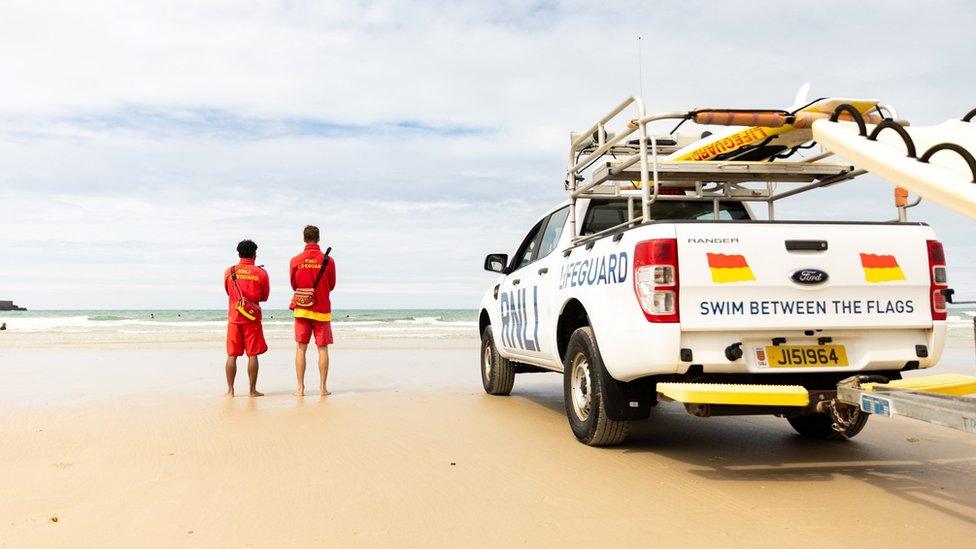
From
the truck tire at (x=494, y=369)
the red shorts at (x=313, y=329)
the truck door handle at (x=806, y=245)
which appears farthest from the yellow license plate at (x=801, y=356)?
the red shorts at (x=313, y=329)

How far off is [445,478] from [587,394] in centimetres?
134

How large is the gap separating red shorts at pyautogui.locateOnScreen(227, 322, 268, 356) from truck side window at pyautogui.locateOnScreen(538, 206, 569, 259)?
3.19 metres

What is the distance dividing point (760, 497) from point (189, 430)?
4450 mm

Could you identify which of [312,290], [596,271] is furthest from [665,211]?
[312,290]

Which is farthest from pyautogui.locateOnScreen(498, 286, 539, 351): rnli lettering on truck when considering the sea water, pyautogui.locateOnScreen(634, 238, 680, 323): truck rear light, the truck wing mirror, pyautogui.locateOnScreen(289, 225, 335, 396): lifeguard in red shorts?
the sea water

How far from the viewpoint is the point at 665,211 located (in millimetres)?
6223

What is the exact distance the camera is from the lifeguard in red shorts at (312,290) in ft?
26.1

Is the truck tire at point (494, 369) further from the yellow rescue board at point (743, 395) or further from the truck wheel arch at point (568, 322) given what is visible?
the yellow rescue board at point (743, 395)

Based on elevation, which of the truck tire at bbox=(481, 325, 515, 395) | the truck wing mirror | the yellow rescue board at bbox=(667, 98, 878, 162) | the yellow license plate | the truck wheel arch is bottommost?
the truck tire at bbox=(481, 325, 515, 395)

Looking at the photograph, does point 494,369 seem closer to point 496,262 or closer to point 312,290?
point 496,262

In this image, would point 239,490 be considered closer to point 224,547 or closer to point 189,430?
point 224,547

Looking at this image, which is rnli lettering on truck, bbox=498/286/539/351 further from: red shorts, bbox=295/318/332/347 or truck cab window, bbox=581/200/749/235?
red shorts, bbox=295/318/332/347

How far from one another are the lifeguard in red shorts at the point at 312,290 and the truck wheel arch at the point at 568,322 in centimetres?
297

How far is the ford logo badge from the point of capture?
4316 millimetres
